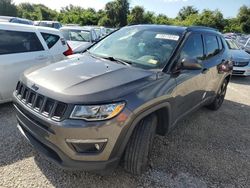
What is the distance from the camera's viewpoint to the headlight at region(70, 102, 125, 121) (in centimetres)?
237

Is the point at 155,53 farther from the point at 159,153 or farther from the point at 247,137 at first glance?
the point at 247,137

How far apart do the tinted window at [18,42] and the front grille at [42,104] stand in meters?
2.11

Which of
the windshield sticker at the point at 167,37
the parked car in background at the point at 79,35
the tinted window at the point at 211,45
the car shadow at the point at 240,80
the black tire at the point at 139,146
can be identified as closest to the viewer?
the black tire at the point at 139,146

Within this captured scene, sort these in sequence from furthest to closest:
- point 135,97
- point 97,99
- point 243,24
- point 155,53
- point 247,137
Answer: point 243,24 → point 247,137 → point 155,53 → point 135,97 → point 97,99

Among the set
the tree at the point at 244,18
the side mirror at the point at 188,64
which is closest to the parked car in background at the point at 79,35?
the side mirror at the point at 188,64

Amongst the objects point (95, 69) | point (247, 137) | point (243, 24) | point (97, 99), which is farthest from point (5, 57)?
point (243, 24)

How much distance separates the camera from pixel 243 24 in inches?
2105

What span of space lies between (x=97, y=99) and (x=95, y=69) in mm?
723

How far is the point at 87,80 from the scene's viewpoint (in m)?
2.69

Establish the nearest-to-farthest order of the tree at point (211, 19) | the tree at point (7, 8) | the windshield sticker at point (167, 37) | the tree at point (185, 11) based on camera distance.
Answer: the windshield sticker at point (167, 37)
the tree at point (7, 8)
the tree at point (211, 19)
the tree at point (185, 11)

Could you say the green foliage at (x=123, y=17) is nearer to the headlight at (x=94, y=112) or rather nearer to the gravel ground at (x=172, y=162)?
the gravel ground at (x=172, y=162)

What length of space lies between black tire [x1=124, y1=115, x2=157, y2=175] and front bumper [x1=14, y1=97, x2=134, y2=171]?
239 mm

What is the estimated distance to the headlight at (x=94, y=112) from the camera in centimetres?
237

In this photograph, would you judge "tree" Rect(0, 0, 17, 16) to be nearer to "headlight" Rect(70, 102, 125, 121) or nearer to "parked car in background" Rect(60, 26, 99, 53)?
"parked car in background" Rect(60, 26, 99, 53)
